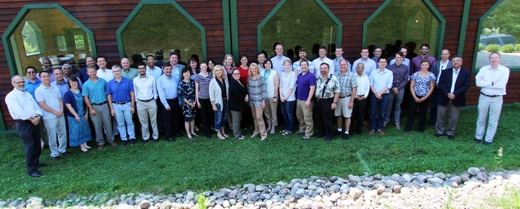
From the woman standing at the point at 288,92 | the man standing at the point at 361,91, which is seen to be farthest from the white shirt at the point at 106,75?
the man standing at the point at 361,91

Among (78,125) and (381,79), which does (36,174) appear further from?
(381,79)

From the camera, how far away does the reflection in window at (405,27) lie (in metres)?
7.26

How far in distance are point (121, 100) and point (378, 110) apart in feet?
14.3

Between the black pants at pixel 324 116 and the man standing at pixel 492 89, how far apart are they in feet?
7.41

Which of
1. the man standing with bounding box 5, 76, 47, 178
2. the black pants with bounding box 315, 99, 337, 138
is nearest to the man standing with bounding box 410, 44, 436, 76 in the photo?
the black pants with bounding box 315, 99, 337, 138

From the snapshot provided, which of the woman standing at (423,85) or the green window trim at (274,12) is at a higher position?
the green window trim at (274,12)

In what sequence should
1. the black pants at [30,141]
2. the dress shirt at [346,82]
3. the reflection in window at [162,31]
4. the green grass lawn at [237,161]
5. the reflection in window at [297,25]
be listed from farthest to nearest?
the reflection in window at [297,25] → the reflection in window at [162,31] → the dress shirt at [346,82] → the black pants at [30,141] → the green grass lawn at [237,161]

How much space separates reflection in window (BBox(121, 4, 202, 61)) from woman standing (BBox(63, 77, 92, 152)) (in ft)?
14.1

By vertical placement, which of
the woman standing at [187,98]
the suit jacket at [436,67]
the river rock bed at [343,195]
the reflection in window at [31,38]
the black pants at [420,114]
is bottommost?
the river rock bed at [343,195]

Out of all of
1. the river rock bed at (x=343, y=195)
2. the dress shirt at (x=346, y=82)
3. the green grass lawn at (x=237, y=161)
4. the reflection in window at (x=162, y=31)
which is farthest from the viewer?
the reflection in window at (x=162, y=31)

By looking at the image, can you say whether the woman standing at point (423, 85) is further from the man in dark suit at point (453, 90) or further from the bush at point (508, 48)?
the bush at point (508, 48)

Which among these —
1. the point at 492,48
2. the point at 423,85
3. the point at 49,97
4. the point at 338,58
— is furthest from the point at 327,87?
the point at 492,48

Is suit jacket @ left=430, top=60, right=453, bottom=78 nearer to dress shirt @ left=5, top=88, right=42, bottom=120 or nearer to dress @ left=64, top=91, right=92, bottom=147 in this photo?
dress @ left=64, top=91, right=92, bottom=147

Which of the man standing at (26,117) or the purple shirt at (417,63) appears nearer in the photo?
the man standing at (26,117)
